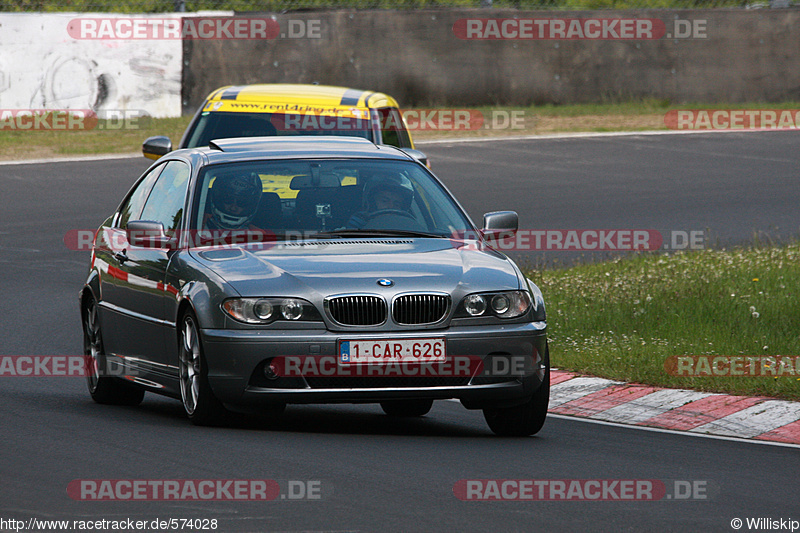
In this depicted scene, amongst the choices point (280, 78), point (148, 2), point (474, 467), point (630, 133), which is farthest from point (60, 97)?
point (474, 467)

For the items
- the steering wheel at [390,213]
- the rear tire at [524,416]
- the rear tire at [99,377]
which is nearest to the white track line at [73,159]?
the rear tire at [99,377]

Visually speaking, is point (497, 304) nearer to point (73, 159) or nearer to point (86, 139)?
point (73, 159)

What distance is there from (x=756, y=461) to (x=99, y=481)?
323cm

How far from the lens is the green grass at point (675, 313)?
33.4 ft

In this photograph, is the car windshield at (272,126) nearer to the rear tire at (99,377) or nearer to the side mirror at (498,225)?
the rear tire at (99,377)

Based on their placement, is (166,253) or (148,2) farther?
(148,2)

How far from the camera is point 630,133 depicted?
25.2 meters

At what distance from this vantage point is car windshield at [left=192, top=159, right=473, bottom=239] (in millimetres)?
8672

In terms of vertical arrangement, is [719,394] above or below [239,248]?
below

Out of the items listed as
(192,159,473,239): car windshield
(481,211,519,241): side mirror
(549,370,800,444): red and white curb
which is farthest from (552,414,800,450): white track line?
(192,159,473,239): car windshield

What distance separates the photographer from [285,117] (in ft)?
48.2

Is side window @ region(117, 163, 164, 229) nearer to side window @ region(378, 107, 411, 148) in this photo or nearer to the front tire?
the front tire

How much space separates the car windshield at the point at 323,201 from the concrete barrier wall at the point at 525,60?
16809mm

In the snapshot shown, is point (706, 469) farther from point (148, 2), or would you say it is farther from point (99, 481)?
point (148, 2)
